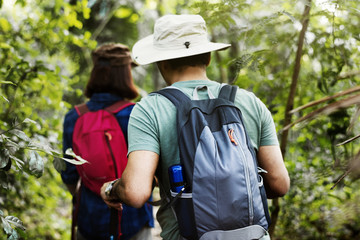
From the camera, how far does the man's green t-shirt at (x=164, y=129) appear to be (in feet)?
5.27

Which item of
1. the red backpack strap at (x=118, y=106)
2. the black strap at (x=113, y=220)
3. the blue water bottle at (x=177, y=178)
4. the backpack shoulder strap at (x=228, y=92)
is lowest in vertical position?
the black strap at (x=113, y=220)

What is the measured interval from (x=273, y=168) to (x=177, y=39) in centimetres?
79

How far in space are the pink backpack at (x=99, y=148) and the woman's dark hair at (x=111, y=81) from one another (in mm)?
264

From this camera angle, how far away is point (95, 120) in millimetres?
2535

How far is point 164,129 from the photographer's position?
63.8 inches

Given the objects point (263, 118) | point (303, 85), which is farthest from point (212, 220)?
point (303, 85)

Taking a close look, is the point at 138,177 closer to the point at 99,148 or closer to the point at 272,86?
the point at 99,148

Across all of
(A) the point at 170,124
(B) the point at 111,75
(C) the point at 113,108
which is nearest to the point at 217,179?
(A) the point at 170,124

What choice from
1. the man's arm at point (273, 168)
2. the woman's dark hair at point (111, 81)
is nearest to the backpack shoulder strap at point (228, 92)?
the man's arm at point (273, 168)

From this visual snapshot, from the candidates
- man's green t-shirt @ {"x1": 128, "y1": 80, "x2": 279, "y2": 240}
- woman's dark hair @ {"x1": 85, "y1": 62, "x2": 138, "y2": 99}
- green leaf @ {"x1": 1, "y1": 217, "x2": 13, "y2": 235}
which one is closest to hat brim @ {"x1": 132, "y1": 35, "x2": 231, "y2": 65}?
man's green t-shirt @ {"x1": 128, "y1": 80, "x2": 279, "y2": 240}

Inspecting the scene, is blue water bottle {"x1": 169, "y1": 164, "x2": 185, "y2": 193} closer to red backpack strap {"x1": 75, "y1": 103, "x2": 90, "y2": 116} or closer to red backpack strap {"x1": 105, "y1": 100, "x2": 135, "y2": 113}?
red backpack strap {"x1": 105, "y1": 100, "x2": 135, "y2": 113}

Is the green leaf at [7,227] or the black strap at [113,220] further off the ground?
the green leaf at [7,227]

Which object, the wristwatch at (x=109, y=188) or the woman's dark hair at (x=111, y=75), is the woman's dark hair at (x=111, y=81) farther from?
the wristwatch at (x=109, y=188)

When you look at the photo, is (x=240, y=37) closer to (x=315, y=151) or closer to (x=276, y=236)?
(x=315, y=151)
